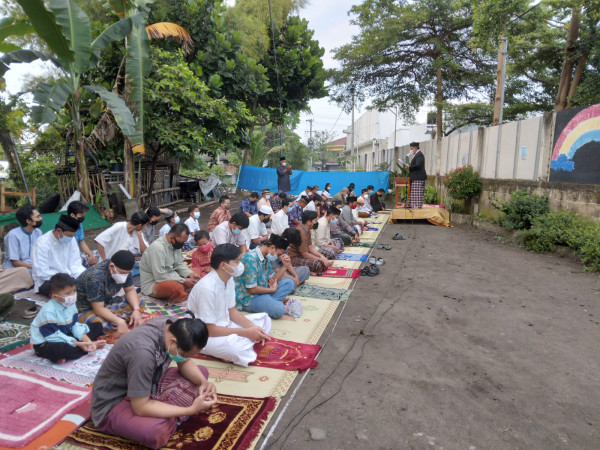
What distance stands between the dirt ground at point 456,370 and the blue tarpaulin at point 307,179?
9.34 m

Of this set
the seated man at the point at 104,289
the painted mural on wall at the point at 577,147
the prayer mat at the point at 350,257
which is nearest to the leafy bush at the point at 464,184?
the painted mural on wall at the point at 577,147

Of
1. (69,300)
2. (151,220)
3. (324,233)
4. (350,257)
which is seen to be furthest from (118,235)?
(350,257)

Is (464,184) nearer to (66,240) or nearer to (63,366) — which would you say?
(66,240)

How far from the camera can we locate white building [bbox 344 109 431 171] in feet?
79.0

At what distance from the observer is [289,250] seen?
628cm

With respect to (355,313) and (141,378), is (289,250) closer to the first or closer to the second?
(355,313)

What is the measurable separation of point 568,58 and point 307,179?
9.06 m

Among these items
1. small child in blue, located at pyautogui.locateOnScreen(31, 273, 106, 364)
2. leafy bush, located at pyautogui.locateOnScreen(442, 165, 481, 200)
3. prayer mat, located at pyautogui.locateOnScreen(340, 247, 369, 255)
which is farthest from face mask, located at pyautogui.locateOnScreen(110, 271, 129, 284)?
leafy bush, located at pyautogui.locateOnScreen(442, 165, 481, 200)

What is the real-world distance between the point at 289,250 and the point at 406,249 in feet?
10.3

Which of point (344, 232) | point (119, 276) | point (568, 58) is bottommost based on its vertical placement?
point (344, 232)

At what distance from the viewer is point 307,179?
15.6 m

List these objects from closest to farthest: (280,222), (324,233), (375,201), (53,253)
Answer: (53,253)
(280,222)
(324,233)
(375,201)

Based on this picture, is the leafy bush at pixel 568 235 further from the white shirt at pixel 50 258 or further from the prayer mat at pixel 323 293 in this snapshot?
the white shirt at pixel 50 258

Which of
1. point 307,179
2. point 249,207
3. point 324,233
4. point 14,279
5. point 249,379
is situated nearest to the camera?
point 249,379
